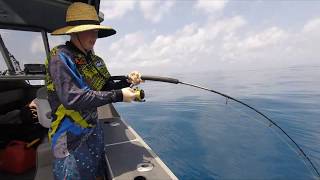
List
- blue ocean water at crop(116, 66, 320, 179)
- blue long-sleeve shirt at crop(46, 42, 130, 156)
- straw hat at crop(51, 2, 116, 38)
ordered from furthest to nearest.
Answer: blue ocean water at crop(116, 66, 320, 179)
straw hat at crop(51, 2, 116, 38)
blue long-sleeve shirt at crop(46, 42, 130, 156)

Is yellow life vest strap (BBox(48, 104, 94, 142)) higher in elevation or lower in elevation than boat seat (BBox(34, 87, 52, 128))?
higher

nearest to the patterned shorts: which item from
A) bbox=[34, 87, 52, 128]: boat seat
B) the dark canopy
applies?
bbox=[34, 87, 52, 128]: boat seat

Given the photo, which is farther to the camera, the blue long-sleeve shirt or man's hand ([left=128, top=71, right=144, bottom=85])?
man's hand ([left=128, top=71, right=144, bottom=85])

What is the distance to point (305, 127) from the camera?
11359 millimetres

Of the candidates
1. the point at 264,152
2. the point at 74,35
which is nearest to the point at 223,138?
the point at 264,152

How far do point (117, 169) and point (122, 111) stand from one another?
17.4 m

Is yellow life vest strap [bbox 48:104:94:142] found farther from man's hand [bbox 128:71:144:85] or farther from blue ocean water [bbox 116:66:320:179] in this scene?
blue ocean water [bbox 116:66:320:179]

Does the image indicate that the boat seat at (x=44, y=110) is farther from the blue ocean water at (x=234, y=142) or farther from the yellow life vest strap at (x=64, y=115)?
the blue ocean water at (x=234, y=142)

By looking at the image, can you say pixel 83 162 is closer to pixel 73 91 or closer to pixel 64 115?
pixel 64 115

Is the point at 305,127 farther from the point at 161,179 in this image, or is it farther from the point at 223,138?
the point at 161,179

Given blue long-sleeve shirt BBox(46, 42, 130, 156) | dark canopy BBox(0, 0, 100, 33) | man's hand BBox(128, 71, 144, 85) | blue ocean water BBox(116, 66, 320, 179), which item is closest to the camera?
blue long-sleeve shirt BBox(46, 42, 130, 156)

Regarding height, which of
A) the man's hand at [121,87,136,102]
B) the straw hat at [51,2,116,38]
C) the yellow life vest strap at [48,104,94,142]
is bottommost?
the yellow life vest strap at [48,104,94,142]

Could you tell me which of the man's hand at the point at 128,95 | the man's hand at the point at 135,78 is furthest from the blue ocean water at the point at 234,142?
the man's hand at the point at 128,95

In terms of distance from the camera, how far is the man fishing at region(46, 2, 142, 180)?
1794 mm
